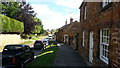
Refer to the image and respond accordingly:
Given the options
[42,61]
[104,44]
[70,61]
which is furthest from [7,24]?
[104,44]

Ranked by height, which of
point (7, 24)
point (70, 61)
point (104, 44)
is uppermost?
point (7, 24)

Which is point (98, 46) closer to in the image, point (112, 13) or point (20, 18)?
point (112, 13)

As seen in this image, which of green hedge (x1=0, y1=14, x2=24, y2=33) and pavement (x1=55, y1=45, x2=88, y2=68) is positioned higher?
green hedge (x1=0, y1=14, x2=24, y2=33)

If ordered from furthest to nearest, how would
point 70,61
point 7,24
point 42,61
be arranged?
point 7,24 < point 70,61 < point 42,61

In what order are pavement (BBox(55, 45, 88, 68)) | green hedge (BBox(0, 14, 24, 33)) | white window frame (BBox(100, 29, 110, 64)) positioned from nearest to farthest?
white window frame (BBox(100, 29, 110, 64)) → pavement (BBox(55, 45, 88, 68)) → green hedge (BBox(0, 14, 24, 33))

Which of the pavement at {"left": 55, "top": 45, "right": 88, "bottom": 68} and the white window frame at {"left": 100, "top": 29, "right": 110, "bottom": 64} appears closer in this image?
the white window frame at {"left": 100, "top": 29, "right": 110, "bottom": 64}

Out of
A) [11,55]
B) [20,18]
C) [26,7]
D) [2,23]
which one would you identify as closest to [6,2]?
[26,7]

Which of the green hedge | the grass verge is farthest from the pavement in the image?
the green hedge

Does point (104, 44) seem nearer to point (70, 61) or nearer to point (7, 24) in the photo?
point (70, 61)

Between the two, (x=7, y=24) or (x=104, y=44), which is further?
(x=7, y=24)

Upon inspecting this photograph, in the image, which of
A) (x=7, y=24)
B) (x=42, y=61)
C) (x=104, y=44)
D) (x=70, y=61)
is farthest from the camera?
(x=7, y=24)

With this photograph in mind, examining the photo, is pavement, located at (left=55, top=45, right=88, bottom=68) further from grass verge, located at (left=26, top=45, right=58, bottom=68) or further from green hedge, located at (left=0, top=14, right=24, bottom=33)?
green hedge, located at (left=0, top=14, right=24, bottom=33)

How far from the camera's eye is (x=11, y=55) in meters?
8.03

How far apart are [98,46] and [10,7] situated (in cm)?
4077
